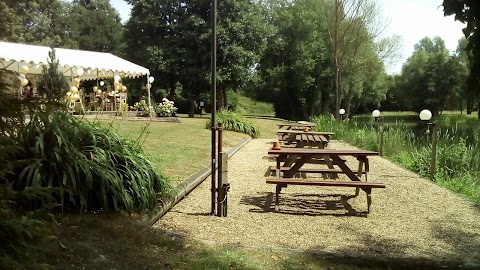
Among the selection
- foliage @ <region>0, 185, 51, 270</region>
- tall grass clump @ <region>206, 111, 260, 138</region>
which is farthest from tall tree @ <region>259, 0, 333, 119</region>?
foliage @ <region>0, 185, 51, 270</region>

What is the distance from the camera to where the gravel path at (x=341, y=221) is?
4.15 meters

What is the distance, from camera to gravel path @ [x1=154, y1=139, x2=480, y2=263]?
4152mm

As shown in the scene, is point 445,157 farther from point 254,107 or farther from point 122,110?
point 254,107

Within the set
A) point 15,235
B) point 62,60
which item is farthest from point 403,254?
point 62,60

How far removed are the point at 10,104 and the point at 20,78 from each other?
27 cm

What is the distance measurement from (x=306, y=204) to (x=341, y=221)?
886mm

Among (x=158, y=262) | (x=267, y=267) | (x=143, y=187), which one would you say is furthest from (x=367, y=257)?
(x=143, y=187)

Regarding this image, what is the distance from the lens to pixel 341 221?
5.13 metres

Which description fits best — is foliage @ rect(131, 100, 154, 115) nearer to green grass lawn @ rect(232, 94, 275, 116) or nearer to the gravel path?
the gravel path

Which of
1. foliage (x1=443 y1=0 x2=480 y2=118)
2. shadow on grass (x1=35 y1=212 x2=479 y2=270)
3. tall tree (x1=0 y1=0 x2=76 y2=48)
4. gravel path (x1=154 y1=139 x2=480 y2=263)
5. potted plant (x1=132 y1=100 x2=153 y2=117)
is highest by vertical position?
tall tree (x1=0 y1=0 x2=76 y2=48)

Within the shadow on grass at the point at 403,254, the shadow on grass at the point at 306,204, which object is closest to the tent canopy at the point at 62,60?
the shadow on grass at the point at 306,204

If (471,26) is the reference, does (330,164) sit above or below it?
below

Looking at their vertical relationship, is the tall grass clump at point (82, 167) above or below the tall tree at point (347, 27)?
below

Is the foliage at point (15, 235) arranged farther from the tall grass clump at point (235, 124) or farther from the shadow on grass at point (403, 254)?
the tall grass clump at point (235, 124)
